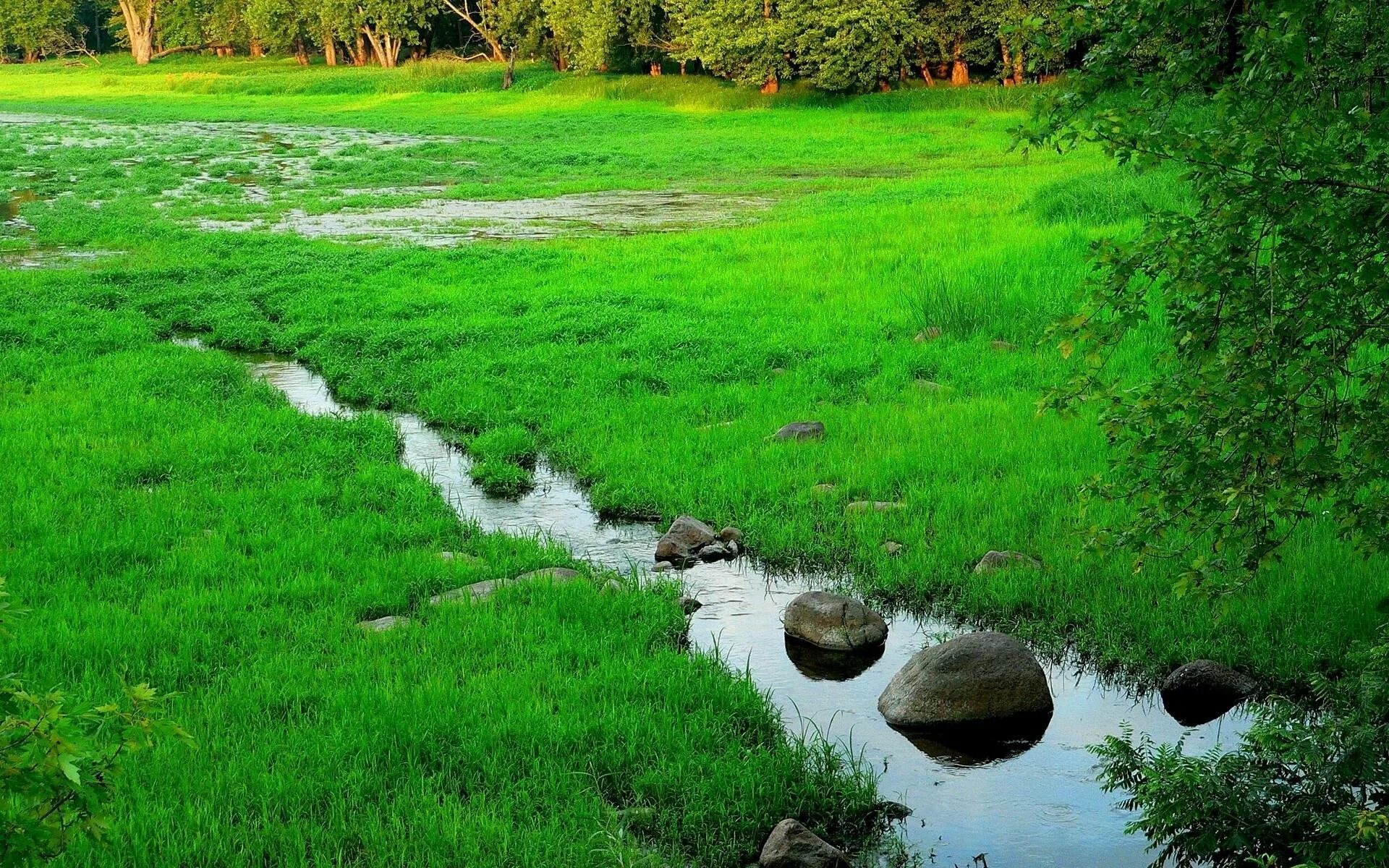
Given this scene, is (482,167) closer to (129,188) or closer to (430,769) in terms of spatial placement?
(129,188)

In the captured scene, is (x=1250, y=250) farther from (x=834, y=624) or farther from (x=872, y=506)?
(x=872, y=506)

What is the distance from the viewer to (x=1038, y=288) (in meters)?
14.3

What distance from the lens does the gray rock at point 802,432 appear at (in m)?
10.4

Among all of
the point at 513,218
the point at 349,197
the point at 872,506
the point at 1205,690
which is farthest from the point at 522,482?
the point at 349,197

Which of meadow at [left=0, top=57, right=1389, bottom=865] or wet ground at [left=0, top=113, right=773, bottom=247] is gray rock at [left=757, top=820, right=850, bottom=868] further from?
wet ground at [left=0, top=113, right=773, bottom=247]

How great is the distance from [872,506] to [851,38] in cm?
3795

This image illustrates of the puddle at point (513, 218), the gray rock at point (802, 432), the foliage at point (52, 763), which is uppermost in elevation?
the foliage at point (52, 763)

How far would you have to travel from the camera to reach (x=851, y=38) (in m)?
43.8

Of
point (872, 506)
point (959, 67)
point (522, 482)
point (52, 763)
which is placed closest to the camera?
point (52, 763)

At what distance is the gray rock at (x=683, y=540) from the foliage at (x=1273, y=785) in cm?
383

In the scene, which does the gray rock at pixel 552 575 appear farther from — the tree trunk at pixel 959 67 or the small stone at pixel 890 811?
the tree trunk at pixel 959 67

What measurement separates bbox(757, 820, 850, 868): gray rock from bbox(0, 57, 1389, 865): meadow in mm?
205

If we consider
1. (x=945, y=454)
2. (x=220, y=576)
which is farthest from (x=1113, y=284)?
(x=220, y=576)

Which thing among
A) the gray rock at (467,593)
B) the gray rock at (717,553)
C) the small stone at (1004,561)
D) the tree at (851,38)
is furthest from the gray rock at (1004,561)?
the tree at (851,38)
